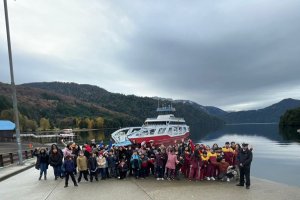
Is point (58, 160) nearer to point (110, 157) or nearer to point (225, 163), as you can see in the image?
point (110, 157)

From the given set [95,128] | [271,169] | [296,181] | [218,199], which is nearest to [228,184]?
[218,199]

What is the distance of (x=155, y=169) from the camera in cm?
1619

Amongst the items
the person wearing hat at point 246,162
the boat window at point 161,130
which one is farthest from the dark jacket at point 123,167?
the boat window at point 161,130

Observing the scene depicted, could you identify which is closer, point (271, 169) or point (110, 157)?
point (110, 157)

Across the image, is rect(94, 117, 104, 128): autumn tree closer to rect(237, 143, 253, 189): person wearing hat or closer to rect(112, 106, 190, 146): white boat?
rect(112, 106, 190, 146): white boat

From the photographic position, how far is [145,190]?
41.6ft

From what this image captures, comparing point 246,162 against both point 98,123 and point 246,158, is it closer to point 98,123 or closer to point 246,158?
point 246,158

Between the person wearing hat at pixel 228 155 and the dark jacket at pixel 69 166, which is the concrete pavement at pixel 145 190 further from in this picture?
the person wearing hat at pixel 228 155

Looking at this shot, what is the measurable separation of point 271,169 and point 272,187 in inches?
716

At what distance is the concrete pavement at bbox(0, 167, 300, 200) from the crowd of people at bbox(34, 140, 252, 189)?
672 millimetres

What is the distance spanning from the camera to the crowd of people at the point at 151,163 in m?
15.1

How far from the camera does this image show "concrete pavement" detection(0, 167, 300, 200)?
11.4 m

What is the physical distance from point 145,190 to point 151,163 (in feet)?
12.4

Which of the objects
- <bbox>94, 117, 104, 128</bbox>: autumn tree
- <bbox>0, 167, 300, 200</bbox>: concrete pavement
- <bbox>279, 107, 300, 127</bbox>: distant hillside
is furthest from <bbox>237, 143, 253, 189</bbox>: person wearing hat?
<bbox>94, 117, 104, 128</bbox>: autumn tree
